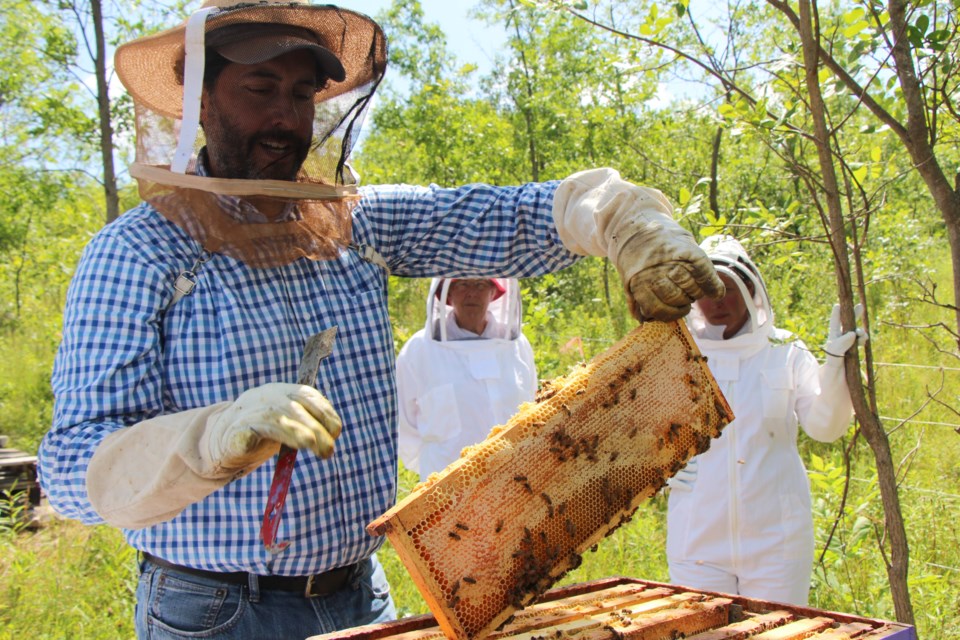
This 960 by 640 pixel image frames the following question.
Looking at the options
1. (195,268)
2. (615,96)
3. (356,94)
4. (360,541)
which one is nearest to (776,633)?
(360,541)

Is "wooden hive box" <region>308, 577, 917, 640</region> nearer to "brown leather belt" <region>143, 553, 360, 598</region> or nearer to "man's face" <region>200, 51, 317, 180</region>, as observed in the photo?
"brown leather belt" <region>143, 553, 360, 598</region>

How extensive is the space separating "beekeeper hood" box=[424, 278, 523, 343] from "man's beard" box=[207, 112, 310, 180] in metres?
2.75

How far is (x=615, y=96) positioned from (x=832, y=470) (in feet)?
28.0

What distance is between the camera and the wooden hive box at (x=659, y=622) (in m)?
1.95

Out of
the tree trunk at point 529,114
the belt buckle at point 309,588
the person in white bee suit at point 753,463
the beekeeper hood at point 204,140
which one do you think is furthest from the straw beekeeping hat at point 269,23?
the tree trunk at point 529,114

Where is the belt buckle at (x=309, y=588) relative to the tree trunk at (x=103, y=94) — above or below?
below

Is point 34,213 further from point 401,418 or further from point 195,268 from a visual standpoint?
point 195,268

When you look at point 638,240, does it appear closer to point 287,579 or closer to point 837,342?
point 287,579

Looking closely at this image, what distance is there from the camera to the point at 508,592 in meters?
1.84

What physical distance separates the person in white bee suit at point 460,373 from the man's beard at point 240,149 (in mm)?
2744

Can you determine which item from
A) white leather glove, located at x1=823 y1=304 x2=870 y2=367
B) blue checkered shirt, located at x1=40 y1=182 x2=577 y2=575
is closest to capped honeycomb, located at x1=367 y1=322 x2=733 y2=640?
blue checkered shirt, located at x1=40 y1=182 x2=577 y2=575

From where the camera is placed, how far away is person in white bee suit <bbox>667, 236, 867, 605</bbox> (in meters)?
3.91

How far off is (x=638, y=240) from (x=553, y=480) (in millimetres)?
692

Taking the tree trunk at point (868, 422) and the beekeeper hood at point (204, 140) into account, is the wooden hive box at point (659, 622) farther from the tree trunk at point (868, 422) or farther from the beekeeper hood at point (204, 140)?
the beekeeper hood at point (204, 140)
